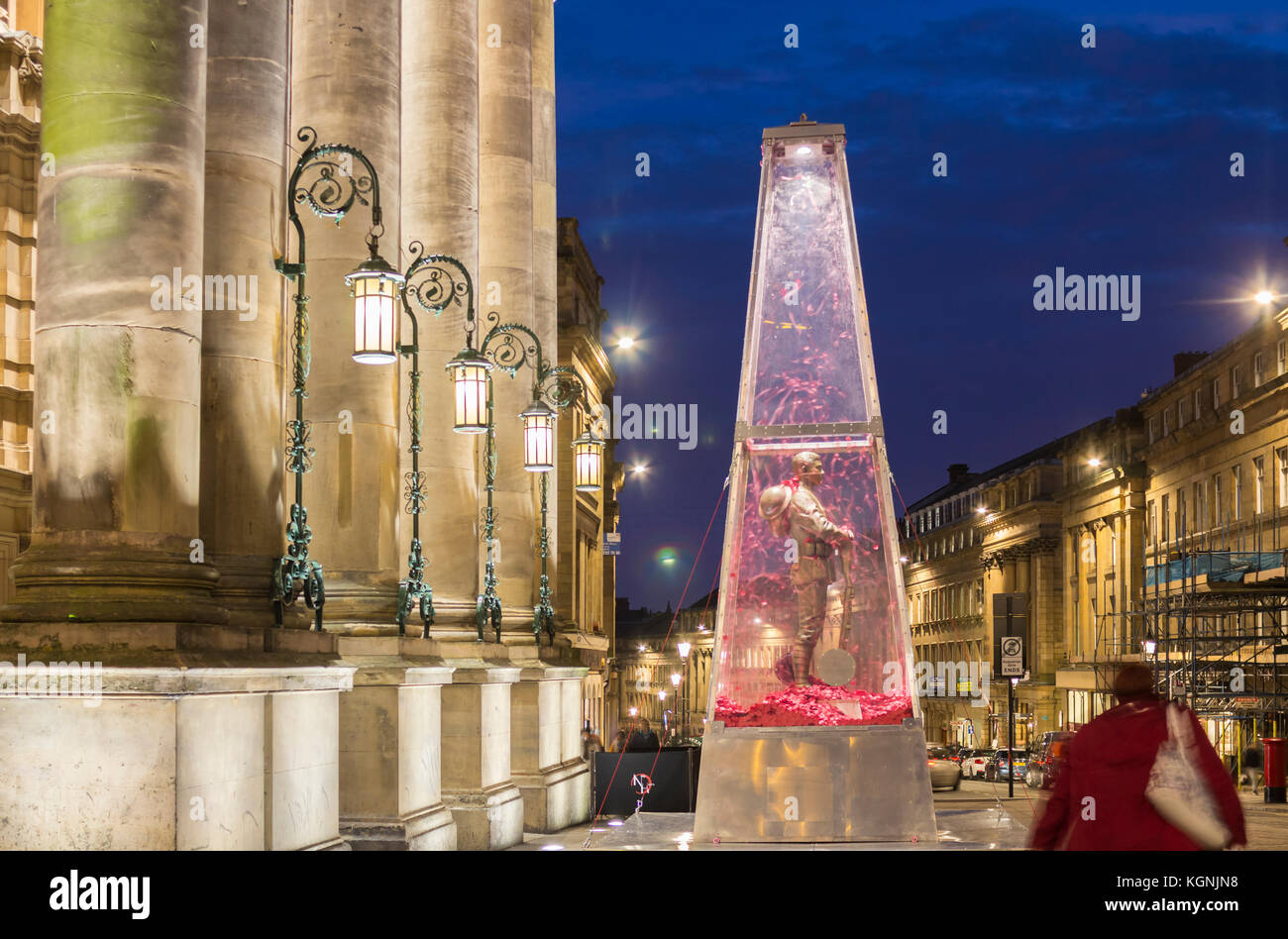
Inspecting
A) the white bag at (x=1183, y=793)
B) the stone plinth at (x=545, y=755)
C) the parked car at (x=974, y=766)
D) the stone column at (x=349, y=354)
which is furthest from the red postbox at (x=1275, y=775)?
the white bag at (x=1183, y=793)

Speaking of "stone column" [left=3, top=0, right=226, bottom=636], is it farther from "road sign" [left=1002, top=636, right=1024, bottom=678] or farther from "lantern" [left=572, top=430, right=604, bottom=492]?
"road sign" [left=1002, top=636, right=1024, bottom=678]

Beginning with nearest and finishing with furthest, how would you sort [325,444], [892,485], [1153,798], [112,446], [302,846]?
[1153,798] < [112,446] < [302,846] < [325,444] < [892,485]

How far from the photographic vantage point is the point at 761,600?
18062 millimetres

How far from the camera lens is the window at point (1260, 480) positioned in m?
68.8

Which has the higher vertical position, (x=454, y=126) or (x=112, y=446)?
(x=454, y=126)

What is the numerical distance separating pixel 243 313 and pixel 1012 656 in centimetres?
2378

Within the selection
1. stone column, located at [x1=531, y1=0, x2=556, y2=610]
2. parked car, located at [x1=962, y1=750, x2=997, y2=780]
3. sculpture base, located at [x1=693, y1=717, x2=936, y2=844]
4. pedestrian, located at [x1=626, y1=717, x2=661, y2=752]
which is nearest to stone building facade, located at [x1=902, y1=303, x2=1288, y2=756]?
parked car, located at [x1=962, y1=750, x2=997, y2=780]

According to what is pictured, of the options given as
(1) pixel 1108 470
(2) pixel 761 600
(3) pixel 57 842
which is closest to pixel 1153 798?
(3) pixel 57 842

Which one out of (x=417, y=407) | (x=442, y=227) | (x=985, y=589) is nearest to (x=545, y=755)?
(x=417, y=407)

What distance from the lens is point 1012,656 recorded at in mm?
34594

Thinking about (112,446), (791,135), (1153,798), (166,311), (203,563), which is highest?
(791,135)

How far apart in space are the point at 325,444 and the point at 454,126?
6.54 meters

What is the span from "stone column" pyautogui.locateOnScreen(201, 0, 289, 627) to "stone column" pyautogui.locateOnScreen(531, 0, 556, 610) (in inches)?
598
